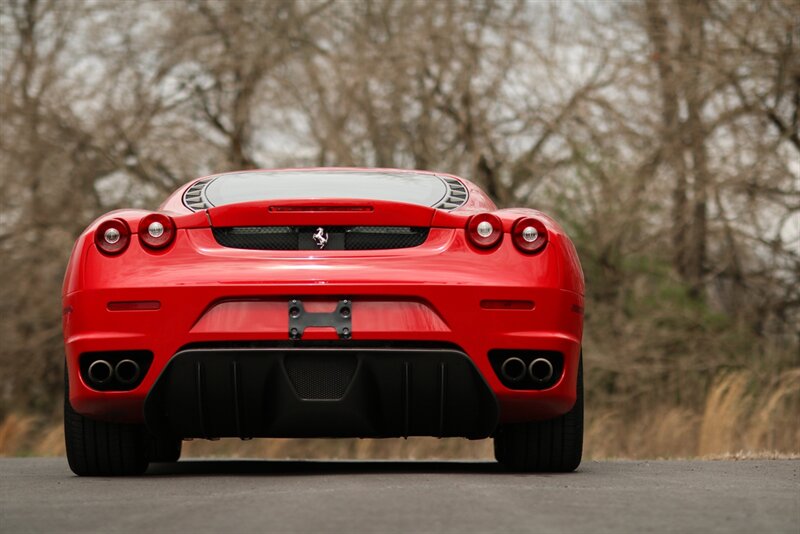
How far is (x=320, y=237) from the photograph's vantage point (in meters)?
5.67

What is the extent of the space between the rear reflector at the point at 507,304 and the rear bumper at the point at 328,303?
0.01 m

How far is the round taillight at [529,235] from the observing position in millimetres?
5715

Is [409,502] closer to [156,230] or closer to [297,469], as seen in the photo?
[156,230]

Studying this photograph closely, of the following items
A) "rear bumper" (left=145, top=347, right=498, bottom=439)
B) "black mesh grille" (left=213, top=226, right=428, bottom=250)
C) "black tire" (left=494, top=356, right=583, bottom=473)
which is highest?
"black mesh grille" (left=213, top=226, right=428, bottom=250)

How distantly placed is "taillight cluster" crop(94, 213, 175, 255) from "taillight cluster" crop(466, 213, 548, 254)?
1.25 m

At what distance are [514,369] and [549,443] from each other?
615mm

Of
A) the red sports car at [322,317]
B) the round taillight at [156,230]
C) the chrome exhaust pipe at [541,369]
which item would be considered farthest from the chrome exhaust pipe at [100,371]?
the chrome exhaust pipe at [541,369]

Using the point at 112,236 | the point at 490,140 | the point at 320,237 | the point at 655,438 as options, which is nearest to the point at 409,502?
the point at 320,237

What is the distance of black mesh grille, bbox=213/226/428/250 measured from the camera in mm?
5684

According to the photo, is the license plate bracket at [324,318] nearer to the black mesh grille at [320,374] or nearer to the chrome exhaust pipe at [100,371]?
the black mesh grille at [320,374]

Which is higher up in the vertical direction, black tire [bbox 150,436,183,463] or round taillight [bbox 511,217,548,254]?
round taillight [bbox 511,217,548,254]

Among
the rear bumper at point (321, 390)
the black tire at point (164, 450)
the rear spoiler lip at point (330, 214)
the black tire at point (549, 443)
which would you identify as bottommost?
the black tire at point (164, 450)

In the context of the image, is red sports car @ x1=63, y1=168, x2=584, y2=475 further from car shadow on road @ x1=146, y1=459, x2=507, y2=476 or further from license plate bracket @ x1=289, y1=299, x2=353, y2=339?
car shadow on road @ x1=146, y1=459, x2=507, y2=476

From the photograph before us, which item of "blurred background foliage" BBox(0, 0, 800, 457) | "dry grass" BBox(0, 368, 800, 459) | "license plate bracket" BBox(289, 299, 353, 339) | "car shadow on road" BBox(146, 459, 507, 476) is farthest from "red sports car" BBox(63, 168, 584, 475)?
"blurred background foliage" BBox(0, 0, 800, 457)
